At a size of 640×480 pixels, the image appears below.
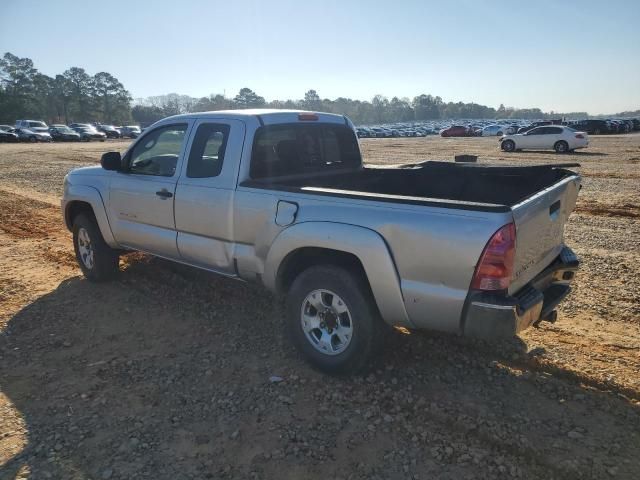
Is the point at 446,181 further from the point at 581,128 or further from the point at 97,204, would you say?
the point at 581,128

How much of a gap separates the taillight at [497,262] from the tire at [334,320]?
0.82m

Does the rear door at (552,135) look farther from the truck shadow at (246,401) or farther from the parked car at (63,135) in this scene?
the parked car at (63,135)

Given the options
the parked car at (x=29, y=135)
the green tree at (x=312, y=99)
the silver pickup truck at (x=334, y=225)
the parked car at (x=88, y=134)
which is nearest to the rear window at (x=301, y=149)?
the silver pickup truck at (x=334, y=225)

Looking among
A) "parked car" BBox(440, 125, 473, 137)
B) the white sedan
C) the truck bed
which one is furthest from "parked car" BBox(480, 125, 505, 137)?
the truck bed

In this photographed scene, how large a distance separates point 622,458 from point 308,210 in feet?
8.09

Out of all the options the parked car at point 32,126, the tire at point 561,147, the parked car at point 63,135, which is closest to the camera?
the tire at point 561,147

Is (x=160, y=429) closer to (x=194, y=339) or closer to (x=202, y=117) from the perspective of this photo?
(x=194, y=339)

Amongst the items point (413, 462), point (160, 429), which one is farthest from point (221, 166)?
point (413, 462)

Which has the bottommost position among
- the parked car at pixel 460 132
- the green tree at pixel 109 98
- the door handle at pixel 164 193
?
the door handle at pixel 164 193

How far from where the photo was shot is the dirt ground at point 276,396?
9.47ft

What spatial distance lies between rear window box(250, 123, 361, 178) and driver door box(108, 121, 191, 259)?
0.87 m

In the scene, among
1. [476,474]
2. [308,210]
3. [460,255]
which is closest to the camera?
[476,474]

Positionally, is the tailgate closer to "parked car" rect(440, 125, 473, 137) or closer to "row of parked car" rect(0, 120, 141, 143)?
"row of parked car" rect(0, 120, 141, 143)

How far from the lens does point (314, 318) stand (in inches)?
150
